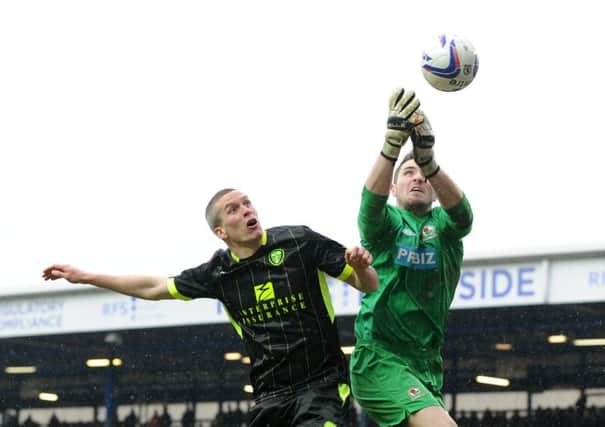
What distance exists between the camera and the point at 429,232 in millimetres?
6629

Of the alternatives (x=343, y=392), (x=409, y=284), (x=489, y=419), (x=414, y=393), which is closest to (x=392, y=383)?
(x=414, y=393)

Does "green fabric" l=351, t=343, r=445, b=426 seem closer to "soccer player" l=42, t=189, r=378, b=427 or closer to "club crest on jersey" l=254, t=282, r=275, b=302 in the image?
"soccer player" l=42, t=189, r=378, b=427

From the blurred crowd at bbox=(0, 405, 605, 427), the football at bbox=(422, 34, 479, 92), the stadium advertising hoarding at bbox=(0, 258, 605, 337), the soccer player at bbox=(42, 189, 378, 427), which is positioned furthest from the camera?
the blurred crowd at bbox=(0, 405, 605, 427)

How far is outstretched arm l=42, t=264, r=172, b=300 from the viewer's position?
6613mm

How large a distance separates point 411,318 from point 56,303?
15.9 meters

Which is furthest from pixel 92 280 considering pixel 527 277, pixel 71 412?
pixel 71 412

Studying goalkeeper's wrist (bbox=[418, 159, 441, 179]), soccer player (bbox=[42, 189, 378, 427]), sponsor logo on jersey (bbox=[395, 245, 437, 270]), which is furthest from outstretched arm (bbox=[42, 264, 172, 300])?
goalkeeper's wrist (bbox=[418, 159, 441, 179])

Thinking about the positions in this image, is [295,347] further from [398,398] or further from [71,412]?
[71,412]

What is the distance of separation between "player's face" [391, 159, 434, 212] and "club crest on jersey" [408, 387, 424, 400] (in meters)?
1.06

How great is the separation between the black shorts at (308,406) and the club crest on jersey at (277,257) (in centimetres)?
67

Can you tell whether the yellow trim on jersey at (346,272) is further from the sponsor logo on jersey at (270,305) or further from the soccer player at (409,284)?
A: the soccer player at (409,284)

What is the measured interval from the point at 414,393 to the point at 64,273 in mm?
2092

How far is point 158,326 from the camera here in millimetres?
20734

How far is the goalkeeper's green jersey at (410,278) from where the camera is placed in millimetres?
6527
